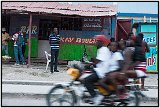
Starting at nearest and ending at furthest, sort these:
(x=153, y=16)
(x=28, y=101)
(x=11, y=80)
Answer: (x=28, y=101), (x=11, y=80), (x=153, y=16)

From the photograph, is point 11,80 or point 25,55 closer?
point 11,80

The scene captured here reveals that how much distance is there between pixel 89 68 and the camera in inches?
305

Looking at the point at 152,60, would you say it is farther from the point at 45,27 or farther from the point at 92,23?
the point at 45,27

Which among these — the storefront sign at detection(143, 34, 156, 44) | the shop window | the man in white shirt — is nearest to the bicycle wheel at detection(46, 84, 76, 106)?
the man in white shirt

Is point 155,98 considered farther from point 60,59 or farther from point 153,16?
point 153,16

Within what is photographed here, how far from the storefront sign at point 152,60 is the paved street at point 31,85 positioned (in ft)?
1.15

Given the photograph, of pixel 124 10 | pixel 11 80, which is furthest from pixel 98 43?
pixel 124 10

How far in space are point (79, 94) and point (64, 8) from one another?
351 inches

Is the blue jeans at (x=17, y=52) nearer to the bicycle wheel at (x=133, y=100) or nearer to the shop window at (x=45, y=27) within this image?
the shop window at (x=45, y=27)

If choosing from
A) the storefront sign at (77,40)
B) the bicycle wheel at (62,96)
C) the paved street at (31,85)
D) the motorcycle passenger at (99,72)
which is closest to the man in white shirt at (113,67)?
the motorcycle passenger at (99,72)

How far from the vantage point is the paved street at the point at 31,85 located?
914cm

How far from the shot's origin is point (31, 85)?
11.2m

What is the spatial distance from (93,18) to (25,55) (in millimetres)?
3546

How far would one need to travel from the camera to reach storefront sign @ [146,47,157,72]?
14.6 m
